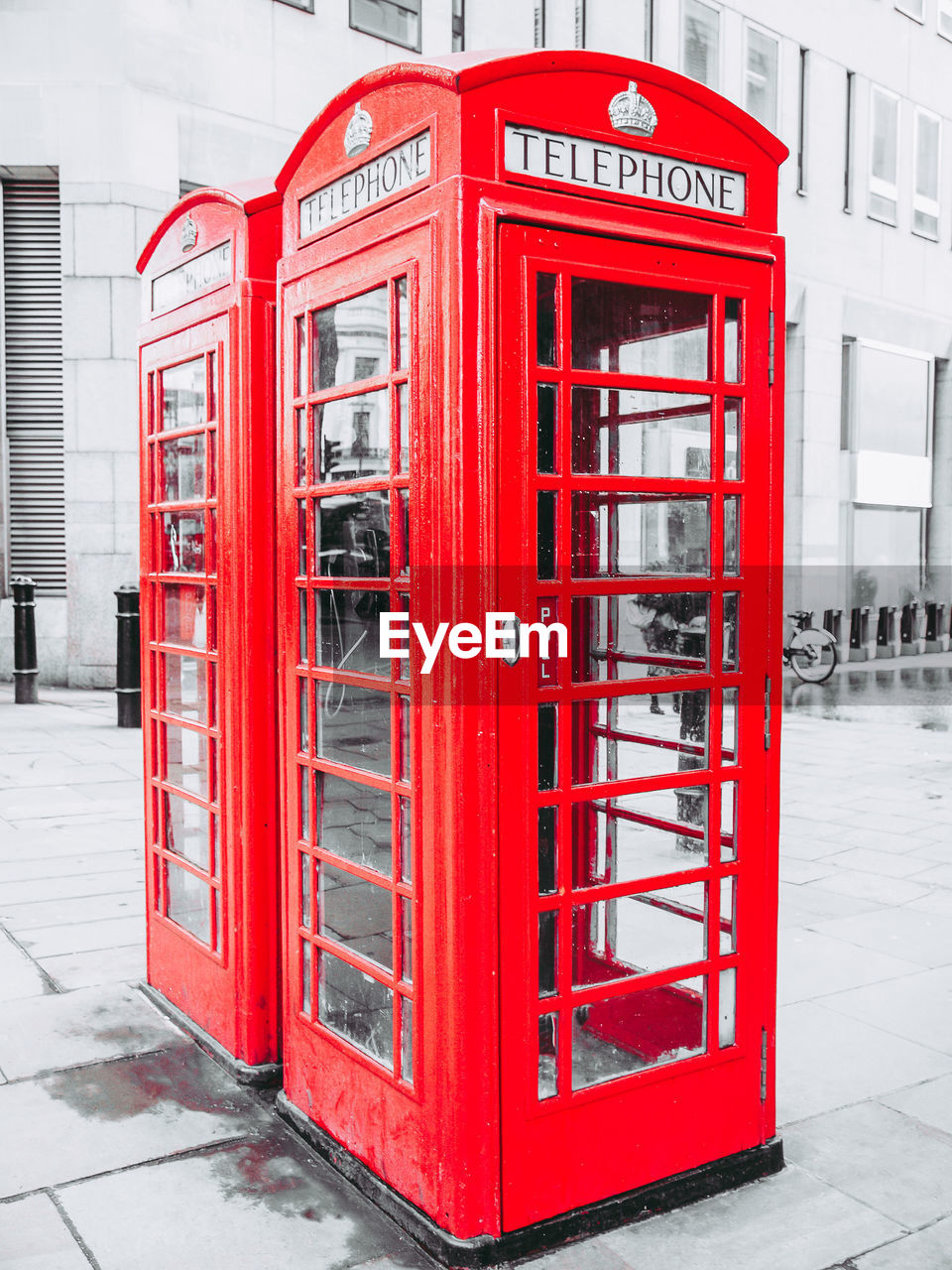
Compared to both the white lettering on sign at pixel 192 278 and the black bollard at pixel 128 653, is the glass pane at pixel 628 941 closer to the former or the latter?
the white lettering on sign at pixel 192 278

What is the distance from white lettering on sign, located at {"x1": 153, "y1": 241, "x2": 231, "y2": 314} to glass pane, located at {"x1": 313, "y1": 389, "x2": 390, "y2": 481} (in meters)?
0.81

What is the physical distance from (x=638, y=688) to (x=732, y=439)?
712 mm

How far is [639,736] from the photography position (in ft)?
12.1

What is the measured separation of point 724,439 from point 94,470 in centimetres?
1109

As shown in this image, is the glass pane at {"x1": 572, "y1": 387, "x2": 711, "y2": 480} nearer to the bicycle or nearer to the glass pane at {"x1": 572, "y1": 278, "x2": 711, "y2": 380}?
the glass pane at {"x1": 572, "y1": 278, "x2": 711, "y2": 380}

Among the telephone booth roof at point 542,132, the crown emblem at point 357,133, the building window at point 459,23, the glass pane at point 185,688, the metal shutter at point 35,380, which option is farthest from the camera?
the building window at point 459,23

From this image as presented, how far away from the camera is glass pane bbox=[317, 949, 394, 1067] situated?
3.20 m

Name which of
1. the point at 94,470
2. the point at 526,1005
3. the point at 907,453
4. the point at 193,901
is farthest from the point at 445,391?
the point at 907,453

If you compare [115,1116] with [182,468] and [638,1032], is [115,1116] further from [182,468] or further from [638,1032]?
[182,468]

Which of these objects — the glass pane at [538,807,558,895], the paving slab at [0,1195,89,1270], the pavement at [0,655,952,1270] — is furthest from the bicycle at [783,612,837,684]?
the paving slab at [0,1195,89,1270]

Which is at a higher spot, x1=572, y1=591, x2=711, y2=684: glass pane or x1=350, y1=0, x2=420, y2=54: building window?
x1=350, y1=0, x2=420, y2=54: building window

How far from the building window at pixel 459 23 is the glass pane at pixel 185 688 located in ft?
43.1

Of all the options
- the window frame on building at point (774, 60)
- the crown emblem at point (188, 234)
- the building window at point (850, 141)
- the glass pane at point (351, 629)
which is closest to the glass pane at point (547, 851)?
the glass pane at point (351, 629)

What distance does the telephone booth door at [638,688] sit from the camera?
281 centimetres
